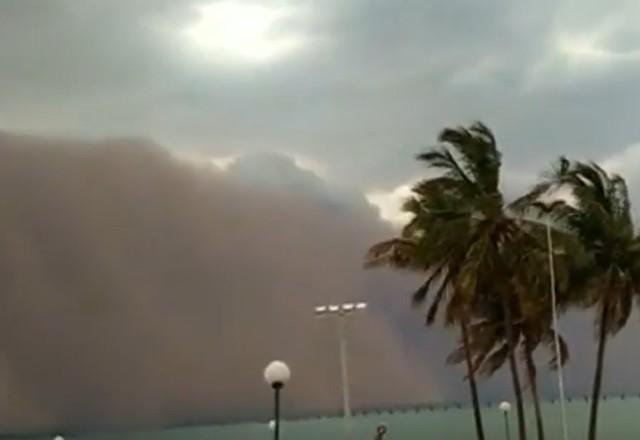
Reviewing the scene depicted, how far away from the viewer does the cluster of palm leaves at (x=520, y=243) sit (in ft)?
127

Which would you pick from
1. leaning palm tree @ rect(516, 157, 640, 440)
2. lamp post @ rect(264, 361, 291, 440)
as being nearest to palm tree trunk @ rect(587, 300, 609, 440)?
leaning palm tree @ rect(516, 157, 640, 440)

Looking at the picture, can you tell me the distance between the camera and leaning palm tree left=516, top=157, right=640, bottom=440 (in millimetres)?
38406

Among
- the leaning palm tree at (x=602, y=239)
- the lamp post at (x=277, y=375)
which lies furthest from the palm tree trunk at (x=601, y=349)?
the lamp post at (x=277, y=375)

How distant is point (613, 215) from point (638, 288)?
9.04ft

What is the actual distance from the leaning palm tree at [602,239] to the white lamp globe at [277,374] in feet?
50.4

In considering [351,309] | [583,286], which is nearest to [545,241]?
[583,286]

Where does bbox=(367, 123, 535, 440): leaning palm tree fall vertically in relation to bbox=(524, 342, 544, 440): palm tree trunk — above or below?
above

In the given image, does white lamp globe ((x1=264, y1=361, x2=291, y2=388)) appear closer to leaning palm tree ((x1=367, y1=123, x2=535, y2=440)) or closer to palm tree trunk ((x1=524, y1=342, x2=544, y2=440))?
leaning palm tree ((x1=367, y1=123, x2=535, y2=440))

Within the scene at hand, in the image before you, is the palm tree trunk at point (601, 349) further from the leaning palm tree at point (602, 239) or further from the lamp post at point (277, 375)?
the lamp post at point (277, 375)

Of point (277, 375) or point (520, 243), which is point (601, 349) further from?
point (277, 375)

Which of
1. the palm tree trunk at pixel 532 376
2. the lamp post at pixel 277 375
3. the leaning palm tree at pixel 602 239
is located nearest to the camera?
the lamp post at pixel 277 375

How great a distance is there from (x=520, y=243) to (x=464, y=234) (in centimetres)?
Result: 207

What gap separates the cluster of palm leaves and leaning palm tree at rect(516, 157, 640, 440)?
0.11 ft

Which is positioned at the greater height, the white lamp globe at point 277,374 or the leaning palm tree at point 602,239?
the leaning palm tree at point 602,239
